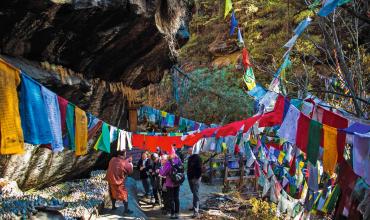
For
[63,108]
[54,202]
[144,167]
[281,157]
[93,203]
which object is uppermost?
[63,108]

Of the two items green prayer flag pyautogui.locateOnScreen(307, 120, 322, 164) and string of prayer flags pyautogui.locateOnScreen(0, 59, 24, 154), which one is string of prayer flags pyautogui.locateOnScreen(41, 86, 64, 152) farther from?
green prayer flag pyautogui.locateOnScreen(307, 120, 322, 164)

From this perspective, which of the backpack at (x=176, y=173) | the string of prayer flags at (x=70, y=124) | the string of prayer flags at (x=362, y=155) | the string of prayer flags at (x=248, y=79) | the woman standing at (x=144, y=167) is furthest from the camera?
the string of prayer flags at (x=248, y=79)

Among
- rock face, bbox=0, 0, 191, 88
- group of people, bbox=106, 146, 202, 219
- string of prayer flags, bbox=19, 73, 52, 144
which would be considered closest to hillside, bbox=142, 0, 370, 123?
rock face, bbox=0, 0, 191, 88

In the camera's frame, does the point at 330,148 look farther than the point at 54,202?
No

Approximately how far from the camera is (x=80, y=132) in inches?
265

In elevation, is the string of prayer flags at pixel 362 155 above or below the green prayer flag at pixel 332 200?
above

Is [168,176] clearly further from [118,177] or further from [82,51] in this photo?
[82,51]

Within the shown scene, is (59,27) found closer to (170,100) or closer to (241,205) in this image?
(241,205)

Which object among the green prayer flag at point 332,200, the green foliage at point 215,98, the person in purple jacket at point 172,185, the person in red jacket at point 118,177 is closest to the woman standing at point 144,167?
the person in purple jacket at point 172,185

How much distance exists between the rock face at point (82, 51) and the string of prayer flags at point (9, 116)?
4127mm

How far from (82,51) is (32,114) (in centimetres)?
662

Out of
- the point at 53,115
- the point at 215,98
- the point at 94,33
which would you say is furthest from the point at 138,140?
the point at 215,98

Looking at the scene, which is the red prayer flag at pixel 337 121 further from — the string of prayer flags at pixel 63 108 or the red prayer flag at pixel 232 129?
the string of prayer flags at pixel 63 108

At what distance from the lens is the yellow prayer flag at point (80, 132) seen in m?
6.61
